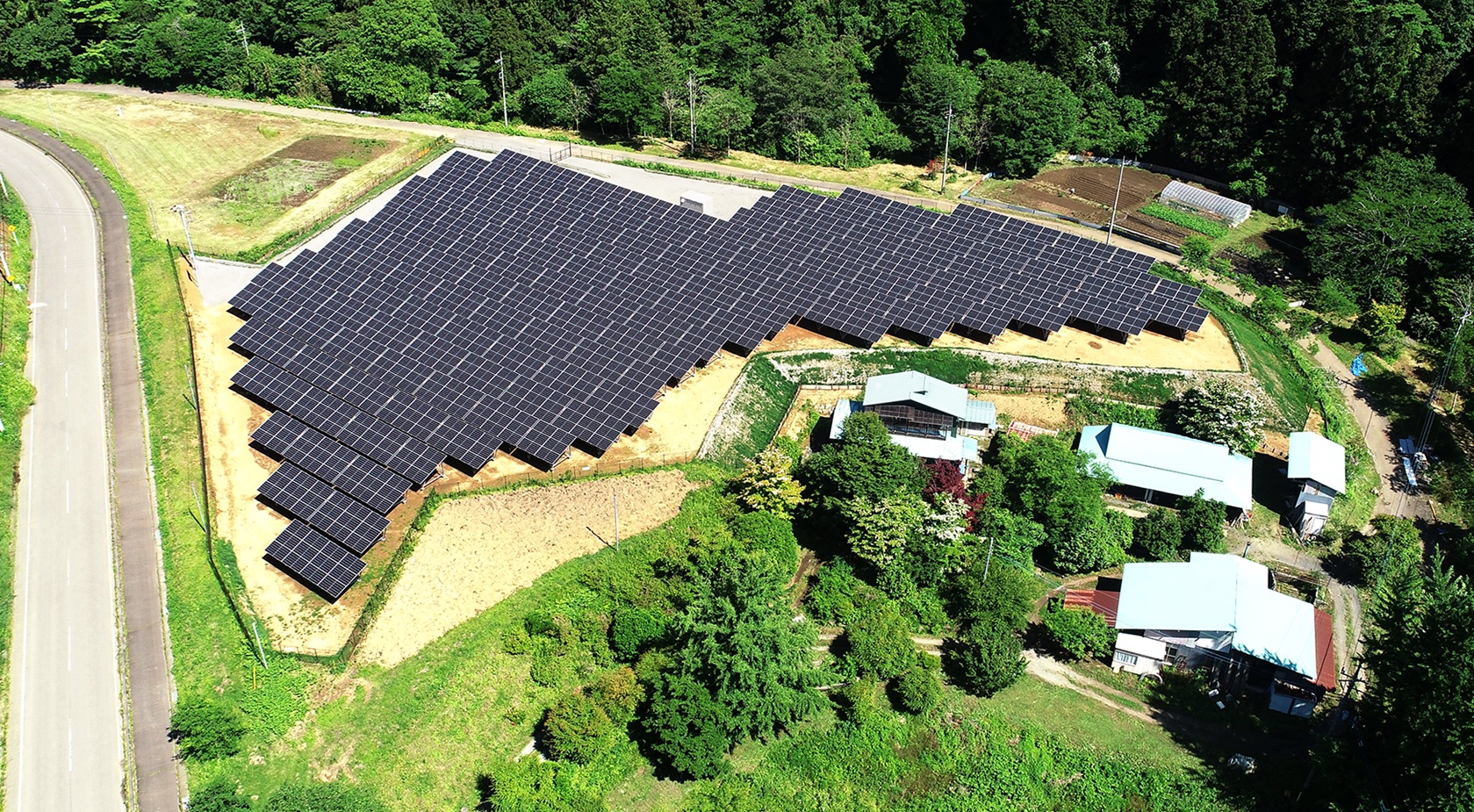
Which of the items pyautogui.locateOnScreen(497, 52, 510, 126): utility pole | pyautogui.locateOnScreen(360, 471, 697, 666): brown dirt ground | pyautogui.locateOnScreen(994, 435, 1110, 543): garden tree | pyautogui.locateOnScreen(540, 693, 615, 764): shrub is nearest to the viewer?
pyautogui.locateOnScreen(540, 693, 615, 764): shrub

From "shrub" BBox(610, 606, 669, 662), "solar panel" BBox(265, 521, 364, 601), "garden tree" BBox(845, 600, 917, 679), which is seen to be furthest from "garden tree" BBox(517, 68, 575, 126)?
"garden tree" BBox(845, 600, 917, 679)

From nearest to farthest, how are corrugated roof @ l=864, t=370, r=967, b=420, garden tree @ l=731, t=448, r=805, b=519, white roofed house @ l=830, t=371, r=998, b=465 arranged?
garden tree @ l=731, t=448, r=805, b=519 < corrugated roof @ l=864, t=370, r=967, b=420 < white roofed house @ l=830, t=371, r=998, b=465

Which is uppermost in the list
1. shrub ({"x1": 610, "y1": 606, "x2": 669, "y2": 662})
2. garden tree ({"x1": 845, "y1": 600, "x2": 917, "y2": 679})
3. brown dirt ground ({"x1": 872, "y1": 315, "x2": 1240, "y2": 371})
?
brown dirt ground ({"x1": 872, "y1": 315, "x2": 1240, "y2": 371})

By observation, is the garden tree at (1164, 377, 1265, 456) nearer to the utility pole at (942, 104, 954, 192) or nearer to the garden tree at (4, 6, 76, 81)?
the utility pole at (942, 104, 954, 192)

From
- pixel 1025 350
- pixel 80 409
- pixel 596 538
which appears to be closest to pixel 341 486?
pixel 596 538

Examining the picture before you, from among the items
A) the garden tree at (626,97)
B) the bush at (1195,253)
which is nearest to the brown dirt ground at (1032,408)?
the bush at (1195,253)
